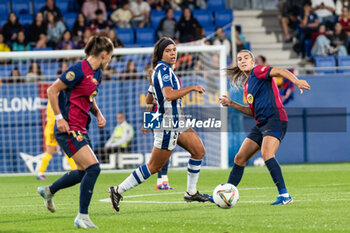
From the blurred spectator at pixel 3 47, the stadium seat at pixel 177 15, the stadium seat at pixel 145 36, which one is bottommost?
the blurred spectator at pixel 3 47

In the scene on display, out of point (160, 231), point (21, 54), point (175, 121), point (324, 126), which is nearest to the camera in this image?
point (160, 231)

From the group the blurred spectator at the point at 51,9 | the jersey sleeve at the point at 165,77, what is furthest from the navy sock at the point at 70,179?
the blurred spectator at the point at 51,9

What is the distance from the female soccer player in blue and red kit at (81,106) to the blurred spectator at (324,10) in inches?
660

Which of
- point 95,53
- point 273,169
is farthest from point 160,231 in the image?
point 273,169

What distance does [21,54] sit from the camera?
16672 millimetres

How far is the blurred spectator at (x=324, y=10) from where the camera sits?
23.4 m

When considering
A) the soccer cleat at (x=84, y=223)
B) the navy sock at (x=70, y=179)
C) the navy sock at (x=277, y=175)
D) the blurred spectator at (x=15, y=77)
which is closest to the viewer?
the soccer cleat at (x=84, y=223)

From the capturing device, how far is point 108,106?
1880cm

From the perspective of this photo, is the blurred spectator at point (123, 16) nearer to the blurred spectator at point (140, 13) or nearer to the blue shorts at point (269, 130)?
the blurred spectator at point (140, 13)

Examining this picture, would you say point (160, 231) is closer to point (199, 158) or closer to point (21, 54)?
point (199, 158)

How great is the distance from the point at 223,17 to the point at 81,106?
641 inches

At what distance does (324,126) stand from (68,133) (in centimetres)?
1367

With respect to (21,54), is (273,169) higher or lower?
lower

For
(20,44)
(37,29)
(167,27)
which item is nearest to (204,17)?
(167,27)
